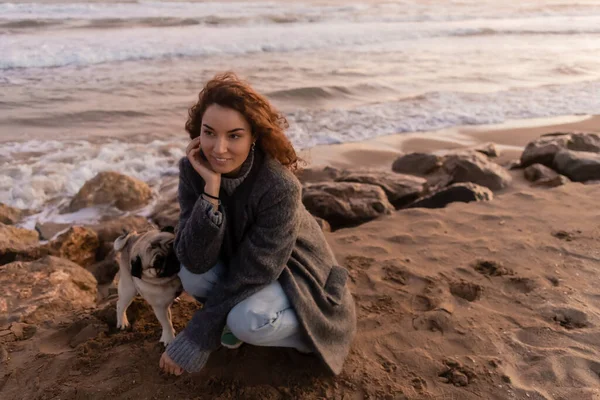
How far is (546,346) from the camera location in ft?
9.39

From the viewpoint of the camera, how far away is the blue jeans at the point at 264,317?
2.26 meters

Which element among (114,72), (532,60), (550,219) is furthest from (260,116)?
(532,60)

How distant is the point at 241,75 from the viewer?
11055mm

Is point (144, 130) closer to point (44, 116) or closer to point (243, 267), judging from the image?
point (44, 116)

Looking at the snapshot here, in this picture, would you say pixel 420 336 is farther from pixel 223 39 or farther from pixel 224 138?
pixel 223 39

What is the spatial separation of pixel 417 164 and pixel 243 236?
172 inches

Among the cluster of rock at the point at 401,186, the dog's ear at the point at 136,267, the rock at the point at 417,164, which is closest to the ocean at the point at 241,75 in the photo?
the rock at the point at 417,164

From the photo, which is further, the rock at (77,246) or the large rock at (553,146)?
the large rock at (553,146)

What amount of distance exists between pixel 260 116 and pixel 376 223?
8.39 feet

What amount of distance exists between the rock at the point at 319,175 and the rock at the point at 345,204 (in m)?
0.89

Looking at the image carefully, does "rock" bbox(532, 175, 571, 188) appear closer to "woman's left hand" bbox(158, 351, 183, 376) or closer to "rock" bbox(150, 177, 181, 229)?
"rock" bbox(150, 177, 181, 229)

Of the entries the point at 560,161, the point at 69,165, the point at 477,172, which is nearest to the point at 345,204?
the point at 477,172

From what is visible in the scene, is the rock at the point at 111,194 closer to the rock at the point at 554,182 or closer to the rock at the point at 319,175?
the rock at the point at 319,175

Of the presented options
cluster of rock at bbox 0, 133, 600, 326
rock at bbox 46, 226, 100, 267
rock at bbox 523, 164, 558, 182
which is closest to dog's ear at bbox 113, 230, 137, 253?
cluster of rock at bbox 0, 133, 600, 326
